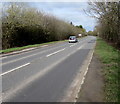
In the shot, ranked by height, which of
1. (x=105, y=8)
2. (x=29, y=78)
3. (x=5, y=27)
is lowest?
(x=29, y=78)

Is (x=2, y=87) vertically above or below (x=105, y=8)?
below

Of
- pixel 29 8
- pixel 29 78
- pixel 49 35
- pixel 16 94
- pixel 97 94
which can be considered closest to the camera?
pixel 97 94

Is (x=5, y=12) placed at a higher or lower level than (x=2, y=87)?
higher

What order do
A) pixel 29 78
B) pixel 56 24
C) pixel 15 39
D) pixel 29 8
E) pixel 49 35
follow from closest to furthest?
1. pixel 29 78
2. pixel 15 39
3. pixel 29 8
4. pixel 49 35
5. pixel 56 24

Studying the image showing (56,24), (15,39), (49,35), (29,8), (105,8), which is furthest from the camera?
(56,24)

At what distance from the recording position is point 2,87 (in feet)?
21.5

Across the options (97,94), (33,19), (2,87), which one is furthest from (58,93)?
(33,19)

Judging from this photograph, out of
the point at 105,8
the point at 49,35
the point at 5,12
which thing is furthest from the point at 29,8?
the point at 105,8

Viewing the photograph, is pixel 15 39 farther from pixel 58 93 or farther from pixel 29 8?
pixel 58 93

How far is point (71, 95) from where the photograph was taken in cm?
561

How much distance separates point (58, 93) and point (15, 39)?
2493 cm

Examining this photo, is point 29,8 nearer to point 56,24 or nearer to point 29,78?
point 56,24

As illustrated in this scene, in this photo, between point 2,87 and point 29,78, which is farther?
point 29,78

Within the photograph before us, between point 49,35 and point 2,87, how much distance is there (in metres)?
39.6
